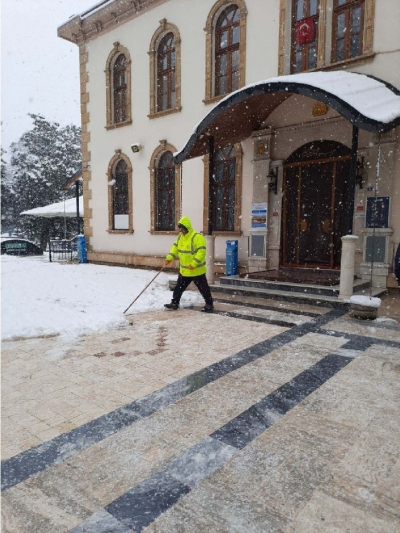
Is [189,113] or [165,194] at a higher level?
[189,113]

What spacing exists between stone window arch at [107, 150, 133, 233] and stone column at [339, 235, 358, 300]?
8.99 metres

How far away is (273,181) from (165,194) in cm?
441

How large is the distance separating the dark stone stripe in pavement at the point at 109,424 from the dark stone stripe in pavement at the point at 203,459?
63cm

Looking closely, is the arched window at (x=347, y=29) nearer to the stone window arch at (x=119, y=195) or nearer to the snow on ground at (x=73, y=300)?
the snow on ground at (x=73, y=300)

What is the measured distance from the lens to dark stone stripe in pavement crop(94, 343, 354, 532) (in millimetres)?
2016

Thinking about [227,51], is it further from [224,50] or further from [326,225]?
[326,225]

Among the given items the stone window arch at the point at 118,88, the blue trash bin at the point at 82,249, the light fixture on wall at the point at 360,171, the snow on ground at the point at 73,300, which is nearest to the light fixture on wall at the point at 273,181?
the light fixture on wall at the point at 360,171

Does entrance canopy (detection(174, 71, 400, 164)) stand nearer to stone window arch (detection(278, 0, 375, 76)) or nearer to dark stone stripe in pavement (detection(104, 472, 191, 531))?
stone window arch (detection(278, 0, 375, 76))

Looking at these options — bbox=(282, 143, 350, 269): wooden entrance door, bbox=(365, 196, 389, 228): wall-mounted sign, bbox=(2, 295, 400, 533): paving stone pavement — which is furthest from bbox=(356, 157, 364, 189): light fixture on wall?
bbox=(2, 295, 400, 533): paving stone pavement

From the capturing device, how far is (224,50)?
1085 cm

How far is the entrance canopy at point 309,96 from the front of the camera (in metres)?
6.33

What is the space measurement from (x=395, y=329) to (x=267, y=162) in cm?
596

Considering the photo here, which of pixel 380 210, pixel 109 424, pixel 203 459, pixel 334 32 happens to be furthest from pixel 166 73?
pixel 203 459

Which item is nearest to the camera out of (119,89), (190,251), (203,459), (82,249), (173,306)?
(203,459)
